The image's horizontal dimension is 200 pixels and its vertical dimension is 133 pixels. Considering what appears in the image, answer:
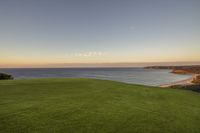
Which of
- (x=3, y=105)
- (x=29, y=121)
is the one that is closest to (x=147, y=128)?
(x=29, y=121)

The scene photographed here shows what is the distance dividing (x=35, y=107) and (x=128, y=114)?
4.01m

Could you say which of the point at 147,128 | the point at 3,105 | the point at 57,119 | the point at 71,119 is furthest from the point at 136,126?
the point at 3,105

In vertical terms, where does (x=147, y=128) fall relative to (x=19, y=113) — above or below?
below

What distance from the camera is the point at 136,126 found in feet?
17.6

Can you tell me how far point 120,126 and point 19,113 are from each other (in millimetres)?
3841

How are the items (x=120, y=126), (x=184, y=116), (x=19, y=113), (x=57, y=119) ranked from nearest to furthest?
(x=120, y=126) < (x=57, y=119) < (x=19, y=113) < (x=184, y=116)

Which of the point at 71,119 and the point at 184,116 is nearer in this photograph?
the point at 71,119

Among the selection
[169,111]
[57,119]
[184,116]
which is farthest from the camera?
[169,111]

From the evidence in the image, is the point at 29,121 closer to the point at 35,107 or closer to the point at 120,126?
the point at 35,107

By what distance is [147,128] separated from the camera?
209 inches

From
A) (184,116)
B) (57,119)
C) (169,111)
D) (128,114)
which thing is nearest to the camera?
(57,119)

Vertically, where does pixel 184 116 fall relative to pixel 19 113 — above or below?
below

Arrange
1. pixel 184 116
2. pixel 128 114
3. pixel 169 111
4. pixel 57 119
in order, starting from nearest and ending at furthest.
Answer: pixel 57 119, pixel 128 114, pixel 184 116, pixel 169 111

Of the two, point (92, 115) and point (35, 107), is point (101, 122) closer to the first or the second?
point (92, 115)
